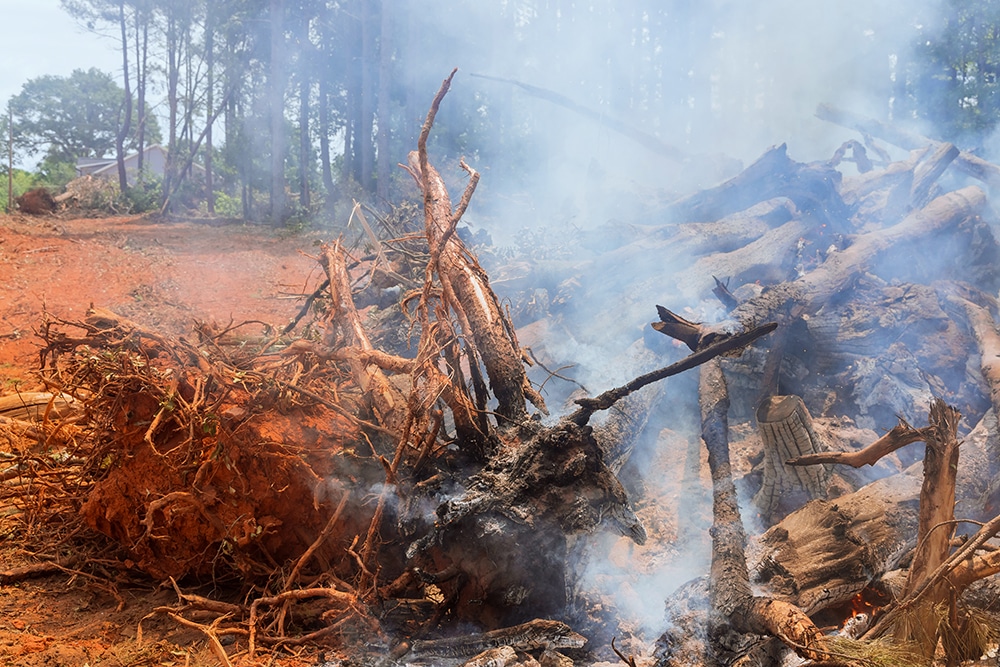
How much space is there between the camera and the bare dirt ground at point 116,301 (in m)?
2.43

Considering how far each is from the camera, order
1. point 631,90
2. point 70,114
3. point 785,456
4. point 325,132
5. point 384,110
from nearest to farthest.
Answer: point 785,456 < point 384,110 < point 325,132 < point 631,90 < point 70,114

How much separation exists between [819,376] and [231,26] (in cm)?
1650

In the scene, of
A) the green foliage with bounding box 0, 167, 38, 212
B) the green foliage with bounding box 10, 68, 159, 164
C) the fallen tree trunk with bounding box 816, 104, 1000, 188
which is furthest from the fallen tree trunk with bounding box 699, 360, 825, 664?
the green foliage with bounding box 10, 68, 159, 164

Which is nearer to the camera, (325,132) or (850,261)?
(850,261)

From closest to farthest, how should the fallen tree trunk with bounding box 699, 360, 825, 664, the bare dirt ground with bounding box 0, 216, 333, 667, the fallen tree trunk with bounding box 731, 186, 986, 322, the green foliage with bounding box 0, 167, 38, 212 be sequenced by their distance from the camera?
1. the fallen tree trunk with bounding box 699, 360, 825, 664
2. the bare dirt ground with bounding box 0, 216, 333, 667
3. the fallen tree trunk with bounding box 731, 186, 986, 322
4. the green foliage with bounding box 0, 167, 38, 212

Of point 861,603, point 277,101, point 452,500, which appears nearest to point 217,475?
point 452,500

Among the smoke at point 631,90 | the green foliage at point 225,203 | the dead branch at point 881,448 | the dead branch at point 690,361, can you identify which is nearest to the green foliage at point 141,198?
the green foliage at point 225,203

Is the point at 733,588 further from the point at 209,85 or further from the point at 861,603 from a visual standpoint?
the point at 209,85

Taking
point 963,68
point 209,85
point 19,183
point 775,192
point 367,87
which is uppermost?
point 209,85

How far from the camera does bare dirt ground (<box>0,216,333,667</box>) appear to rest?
2426 millimetres

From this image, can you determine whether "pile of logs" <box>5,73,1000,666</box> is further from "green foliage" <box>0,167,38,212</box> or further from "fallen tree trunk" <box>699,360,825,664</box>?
"green foliage" <box>0,167,38,212</box>

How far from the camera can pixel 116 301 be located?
759cm

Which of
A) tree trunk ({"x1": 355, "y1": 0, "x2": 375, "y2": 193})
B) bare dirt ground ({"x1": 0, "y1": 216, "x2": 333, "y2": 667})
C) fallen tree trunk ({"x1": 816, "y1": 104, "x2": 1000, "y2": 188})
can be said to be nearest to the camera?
bare dirt ground ({"x1": 0, "y1": 216, "x2": 333, "y2": 667})

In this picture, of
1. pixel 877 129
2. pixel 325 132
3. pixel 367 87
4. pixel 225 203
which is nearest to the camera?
pixel 877 129
